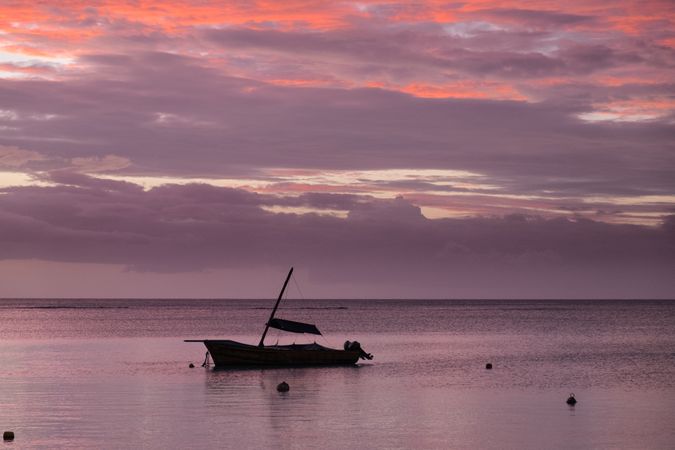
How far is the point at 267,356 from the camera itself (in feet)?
242

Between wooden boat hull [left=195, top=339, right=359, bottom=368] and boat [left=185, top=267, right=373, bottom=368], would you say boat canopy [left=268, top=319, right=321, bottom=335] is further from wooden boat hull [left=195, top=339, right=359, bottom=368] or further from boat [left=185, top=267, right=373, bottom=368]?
wooden boat hull [left=195, top=339, right=359, bottom=368]

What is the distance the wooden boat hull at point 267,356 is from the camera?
73250 mm

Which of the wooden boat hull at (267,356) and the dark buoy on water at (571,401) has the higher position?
the wooden boat hull at (267,356)

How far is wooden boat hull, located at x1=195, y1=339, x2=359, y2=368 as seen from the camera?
2884 inches

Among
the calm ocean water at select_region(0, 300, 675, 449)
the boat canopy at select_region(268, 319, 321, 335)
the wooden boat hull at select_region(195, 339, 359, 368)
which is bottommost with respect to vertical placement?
the calm ocean water at select_region(0, 300, 675, 449)

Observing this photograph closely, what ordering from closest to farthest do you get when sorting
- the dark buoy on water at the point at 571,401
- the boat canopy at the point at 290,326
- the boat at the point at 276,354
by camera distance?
the dark buoy on water at the point at 571,401
the boat at the point at 276,354
the boat canopy at the point at 290,326

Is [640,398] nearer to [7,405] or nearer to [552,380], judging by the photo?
[552,380]

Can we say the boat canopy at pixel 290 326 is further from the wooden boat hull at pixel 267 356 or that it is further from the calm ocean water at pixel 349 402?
the calm ocean water at pixel 349 402

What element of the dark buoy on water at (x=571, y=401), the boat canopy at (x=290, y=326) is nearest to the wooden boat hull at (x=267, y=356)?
the boat canopy at (x=290, y=326)

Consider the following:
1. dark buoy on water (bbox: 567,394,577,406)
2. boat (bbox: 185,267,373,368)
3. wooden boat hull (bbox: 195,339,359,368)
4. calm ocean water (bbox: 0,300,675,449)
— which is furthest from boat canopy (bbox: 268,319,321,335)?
dark buoy on water (bbox: 567,394,577,406)

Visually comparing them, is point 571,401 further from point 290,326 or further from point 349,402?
point 290,326

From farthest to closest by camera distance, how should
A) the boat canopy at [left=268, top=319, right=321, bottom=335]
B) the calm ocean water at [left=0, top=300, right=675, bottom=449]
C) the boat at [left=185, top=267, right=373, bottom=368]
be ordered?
the boat canopy at [left=268, top=319, right=321, bottom=335], the boat at [left=185, top=267, right=373, bottom=368], the calm ocean water at [left=0, top=300, right=675, bottom=449]

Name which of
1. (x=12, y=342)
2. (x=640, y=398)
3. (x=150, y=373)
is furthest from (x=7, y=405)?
(x=12, y=342)

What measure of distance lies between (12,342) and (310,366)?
50223 mm
